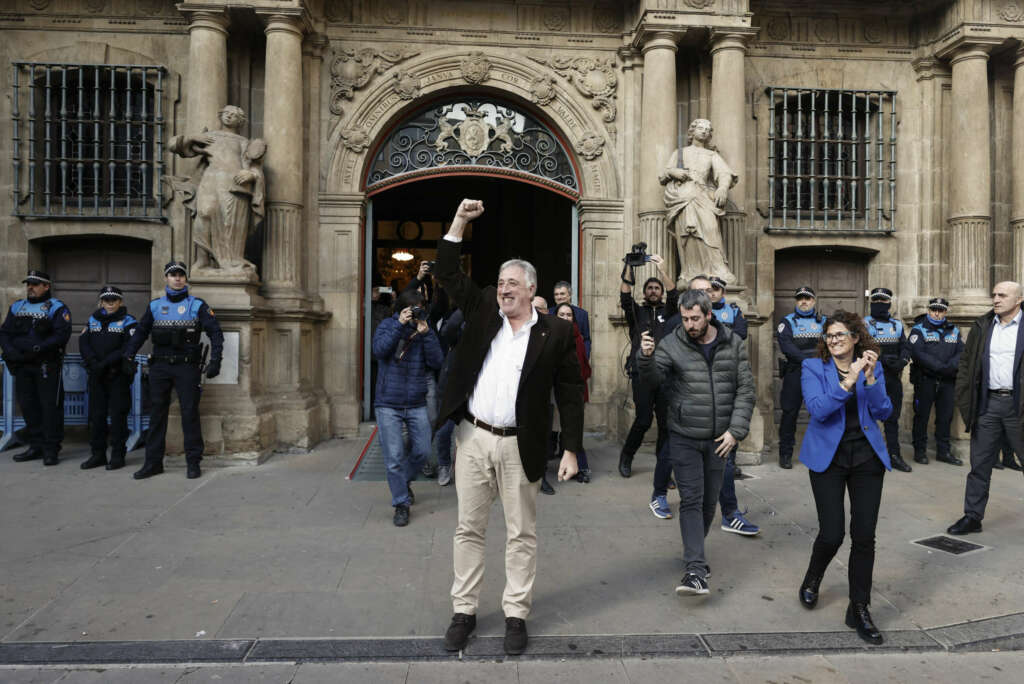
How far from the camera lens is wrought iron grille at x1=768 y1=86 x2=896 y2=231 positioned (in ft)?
32.8

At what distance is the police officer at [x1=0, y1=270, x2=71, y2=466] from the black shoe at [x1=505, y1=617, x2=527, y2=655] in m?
6.52

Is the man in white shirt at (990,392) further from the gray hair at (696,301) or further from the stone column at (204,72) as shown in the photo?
the stone column at (204,72)

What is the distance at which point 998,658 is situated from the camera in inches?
142

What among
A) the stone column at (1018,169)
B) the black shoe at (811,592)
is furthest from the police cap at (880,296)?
the black shoe at (811,592)

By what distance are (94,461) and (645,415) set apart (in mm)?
5945

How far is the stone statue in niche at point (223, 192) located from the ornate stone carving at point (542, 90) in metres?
3.80

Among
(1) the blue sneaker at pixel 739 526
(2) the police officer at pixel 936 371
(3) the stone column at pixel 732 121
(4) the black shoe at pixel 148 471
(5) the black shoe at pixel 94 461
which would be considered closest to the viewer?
(1) the blue sneaker at pixel 739 526

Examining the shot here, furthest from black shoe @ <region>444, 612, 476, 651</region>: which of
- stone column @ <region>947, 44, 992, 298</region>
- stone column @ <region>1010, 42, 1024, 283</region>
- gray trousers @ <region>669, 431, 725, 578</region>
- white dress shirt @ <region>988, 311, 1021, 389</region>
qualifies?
stone column @ <region>1010, 42, 1024, 283</region>

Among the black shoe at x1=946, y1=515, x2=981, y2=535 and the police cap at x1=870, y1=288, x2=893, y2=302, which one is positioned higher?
the police cap at x1=870, y1=288, x2=893, y2=302

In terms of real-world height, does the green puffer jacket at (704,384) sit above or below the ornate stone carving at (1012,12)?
below

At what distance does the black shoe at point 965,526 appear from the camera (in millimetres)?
5535

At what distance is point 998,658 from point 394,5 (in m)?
9.75

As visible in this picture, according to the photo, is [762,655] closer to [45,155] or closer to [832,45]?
[832,45]

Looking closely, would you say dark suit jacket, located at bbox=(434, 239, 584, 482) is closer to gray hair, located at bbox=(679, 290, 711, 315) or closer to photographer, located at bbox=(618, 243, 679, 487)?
gray hair, located at bbox=(679, 290, 711, 315)
